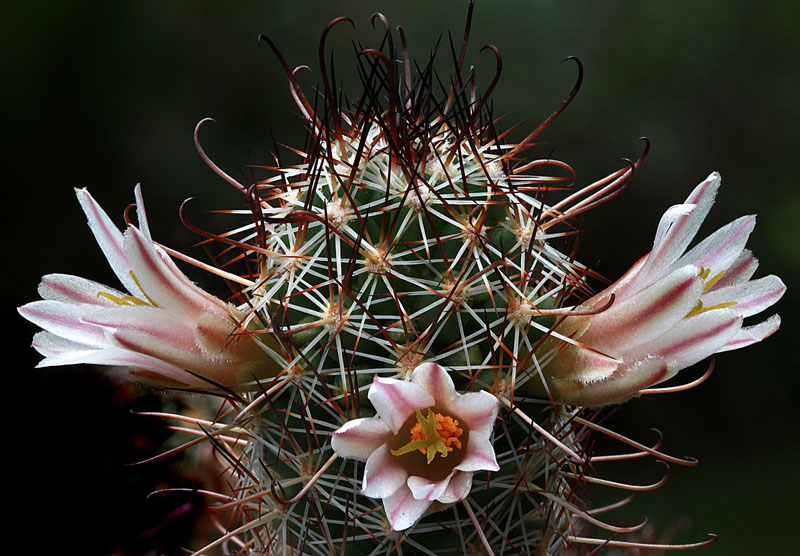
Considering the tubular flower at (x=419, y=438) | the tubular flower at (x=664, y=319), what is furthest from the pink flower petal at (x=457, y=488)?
the tubular flower at (x=664, y=319)

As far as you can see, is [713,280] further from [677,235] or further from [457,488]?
[457,488]

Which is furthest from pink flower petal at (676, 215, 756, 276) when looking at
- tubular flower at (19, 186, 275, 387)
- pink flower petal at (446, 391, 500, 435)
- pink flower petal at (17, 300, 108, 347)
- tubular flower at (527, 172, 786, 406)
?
pink flower petal at (17, 300, 108, 347)

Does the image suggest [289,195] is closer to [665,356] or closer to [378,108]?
[378,108]

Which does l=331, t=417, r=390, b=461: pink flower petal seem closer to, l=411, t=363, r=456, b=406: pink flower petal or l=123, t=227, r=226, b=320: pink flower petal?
l=411, t=363, r=456, b=406: pink flower petal

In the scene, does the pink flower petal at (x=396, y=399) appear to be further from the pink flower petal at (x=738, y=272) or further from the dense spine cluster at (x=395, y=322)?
the pink flower petal at (x=738, y=272)

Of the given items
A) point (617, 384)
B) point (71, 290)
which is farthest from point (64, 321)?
point (617, 384)

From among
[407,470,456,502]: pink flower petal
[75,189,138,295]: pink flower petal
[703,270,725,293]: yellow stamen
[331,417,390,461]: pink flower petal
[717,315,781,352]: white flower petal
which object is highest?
[75,189,138,295]: pink flower petal
